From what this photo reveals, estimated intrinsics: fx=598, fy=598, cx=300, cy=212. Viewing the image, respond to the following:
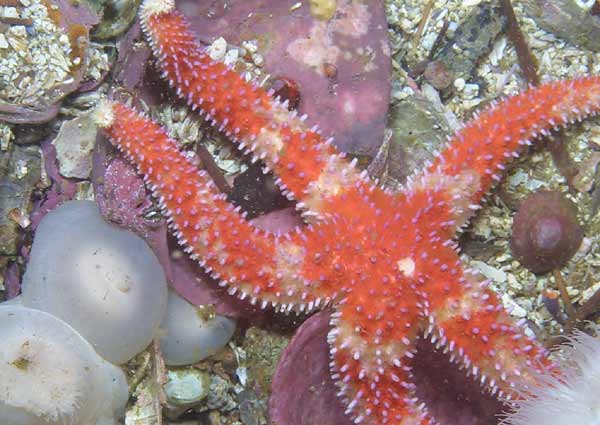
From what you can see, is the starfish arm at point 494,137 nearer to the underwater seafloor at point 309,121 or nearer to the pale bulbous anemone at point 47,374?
the underwater seafloor at point 309,121

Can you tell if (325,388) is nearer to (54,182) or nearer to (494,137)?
(494,137)

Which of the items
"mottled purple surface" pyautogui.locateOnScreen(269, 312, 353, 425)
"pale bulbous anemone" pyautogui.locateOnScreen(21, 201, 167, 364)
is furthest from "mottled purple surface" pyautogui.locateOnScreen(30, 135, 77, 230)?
"mottled purple surface" pyautogui.locateOnScreen(269, 312, 353, 425)

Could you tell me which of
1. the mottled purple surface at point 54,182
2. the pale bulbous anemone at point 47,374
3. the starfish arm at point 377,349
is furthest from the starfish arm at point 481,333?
the mottled purple surface at point 54,182

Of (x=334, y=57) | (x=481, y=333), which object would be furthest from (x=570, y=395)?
(x=334, y=57)

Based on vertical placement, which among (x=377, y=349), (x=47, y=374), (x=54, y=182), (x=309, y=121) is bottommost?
(x=47, y=374)

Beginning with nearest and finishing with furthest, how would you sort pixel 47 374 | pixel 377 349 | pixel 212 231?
pixel 47 374 < pixel 377 349 < pixel 212 231

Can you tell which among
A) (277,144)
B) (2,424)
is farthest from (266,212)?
(2,424)
